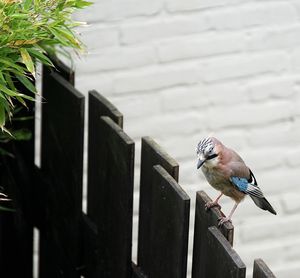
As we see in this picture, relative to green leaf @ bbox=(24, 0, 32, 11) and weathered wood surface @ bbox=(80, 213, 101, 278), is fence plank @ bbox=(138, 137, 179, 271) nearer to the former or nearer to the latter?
weathered wood surface @ bbox=(80, 213, 101, 278)

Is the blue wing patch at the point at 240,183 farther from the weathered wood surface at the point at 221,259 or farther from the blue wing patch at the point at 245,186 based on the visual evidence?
the weathered wood surface at the point at 221,259

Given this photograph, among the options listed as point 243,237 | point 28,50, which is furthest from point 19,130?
point 243,237

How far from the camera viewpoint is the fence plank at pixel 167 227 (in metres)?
2.43

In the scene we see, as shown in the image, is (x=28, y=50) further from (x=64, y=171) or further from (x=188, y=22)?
(x=188, y=22)

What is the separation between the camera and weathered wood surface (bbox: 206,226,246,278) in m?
2.14

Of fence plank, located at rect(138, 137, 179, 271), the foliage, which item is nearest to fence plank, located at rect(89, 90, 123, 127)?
fence plank, located at rect(138, 137, 179, 271)

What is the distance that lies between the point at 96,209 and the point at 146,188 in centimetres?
46

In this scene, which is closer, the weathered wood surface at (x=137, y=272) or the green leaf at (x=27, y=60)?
the green leaf at (x=27, y=60)

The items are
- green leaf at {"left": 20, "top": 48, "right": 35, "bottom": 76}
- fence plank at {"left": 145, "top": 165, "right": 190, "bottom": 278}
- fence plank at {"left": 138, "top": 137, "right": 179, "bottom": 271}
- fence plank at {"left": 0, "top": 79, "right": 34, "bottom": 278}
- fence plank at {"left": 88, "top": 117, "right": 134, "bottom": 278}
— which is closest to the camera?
green leaf at {"left": 20, "top": 48, "right": 35, "bottom": 76}

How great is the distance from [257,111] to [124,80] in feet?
1.97

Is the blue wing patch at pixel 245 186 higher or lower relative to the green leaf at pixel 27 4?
lower

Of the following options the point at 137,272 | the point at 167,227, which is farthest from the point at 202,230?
the point at 137,272

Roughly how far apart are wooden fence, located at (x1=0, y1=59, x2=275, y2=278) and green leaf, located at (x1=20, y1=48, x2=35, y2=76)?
0.46 metres

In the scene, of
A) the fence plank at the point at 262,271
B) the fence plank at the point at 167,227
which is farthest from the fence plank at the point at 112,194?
the fence plank at the point at 262,271
